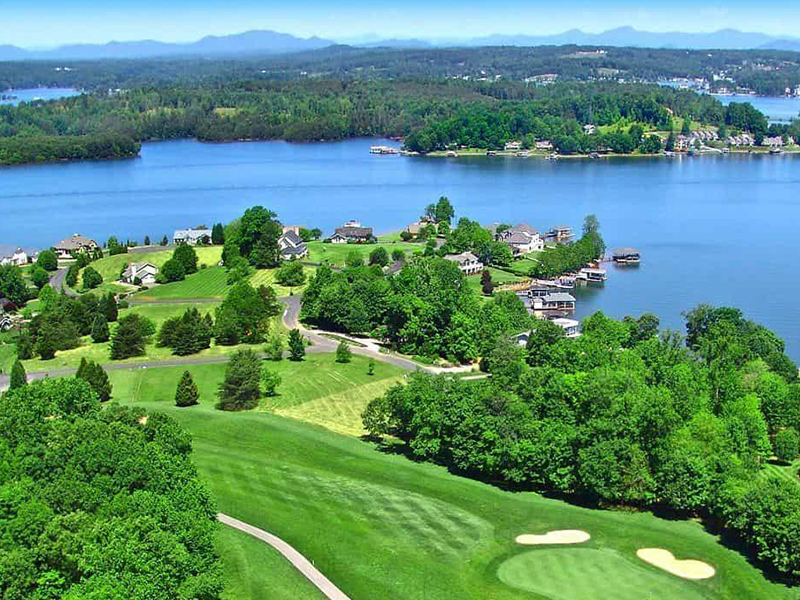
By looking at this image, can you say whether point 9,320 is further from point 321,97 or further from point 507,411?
point 321,97

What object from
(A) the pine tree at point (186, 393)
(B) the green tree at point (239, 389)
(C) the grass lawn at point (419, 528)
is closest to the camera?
(C) the grass lawn at point (419, 528)

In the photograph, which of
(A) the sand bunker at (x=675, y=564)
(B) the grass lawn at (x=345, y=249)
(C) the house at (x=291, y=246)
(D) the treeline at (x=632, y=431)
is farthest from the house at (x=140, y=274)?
(A) the sand bunker at (x=675, y=564)

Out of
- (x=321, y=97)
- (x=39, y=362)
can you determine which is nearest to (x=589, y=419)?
(x=39, y=362)

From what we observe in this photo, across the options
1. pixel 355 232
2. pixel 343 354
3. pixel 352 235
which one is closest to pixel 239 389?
pixel 343 354

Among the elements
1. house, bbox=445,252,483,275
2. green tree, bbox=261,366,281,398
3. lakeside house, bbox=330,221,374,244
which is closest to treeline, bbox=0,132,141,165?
lakeside house, bbox=330,221,374,244

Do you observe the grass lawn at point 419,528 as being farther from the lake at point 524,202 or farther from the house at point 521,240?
the house at point 521,240

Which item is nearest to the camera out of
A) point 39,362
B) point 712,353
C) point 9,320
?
point 712,353
